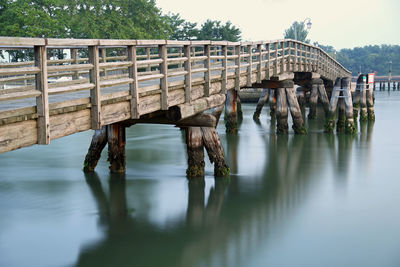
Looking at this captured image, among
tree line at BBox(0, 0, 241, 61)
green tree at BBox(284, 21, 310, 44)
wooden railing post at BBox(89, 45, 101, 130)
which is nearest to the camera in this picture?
wooden railing post at BBox(89, 45, 101, 130)

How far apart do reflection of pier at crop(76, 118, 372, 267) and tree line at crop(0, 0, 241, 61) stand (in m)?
32.9

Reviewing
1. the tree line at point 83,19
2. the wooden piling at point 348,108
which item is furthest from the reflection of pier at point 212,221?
the tree line at point 83,19

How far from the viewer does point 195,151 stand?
13547 millimetres

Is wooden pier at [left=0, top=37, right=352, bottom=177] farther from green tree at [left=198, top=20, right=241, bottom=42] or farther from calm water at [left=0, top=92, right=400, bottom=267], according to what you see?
green tree at [left=198, top=20, right=241, bottom=42]

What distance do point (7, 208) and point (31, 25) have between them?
3696 centimetres

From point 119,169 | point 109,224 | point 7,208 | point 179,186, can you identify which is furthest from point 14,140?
point 119,169

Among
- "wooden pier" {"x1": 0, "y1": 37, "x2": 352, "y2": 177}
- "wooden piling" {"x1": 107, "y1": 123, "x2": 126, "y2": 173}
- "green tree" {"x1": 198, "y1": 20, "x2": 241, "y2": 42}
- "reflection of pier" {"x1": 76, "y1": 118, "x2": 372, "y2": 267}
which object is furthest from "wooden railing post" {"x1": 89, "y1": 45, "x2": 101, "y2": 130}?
"green tree" {"x1": 198, "y1": 20, "x2": 241, "y2": 42}

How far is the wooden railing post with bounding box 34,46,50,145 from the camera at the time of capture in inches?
296

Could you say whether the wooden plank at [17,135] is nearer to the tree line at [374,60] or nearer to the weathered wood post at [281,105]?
the weathered wood post at [281,105]

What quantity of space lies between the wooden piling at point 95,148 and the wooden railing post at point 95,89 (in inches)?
208

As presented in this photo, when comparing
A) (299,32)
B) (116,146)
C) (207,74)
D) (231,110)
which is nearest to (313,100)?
(231,110)

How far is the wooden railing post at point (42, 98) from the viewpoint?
24.7 feet

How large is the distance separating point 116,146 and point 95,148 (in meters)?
0.64

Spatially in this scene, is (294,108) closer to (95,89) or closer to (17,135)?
(95,89)
